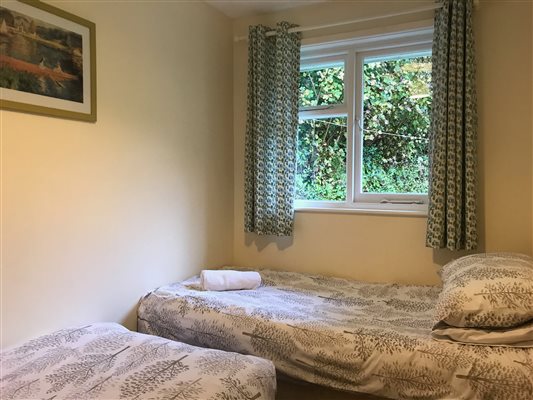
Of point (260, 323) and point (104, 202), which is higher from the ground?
point (104, 202)

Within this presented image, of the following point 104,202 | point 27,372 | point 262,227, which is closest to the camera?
point 27,372

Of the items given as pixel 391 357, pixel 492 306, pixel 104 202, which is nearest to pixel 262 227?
pixel 104 202

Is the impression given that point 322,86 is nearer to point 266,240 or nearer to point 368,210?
point 368,210

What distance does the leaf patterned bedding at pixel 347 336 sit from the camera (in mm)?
1532

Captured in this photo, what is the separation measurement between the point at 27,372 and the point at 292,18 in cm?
254

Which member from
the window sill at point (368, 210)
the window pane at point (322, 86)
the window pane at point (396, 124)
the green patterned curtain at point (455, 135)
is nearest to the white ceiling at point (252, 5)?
the window pane at point (322, 86)

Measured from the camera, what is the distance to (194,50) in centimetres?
271

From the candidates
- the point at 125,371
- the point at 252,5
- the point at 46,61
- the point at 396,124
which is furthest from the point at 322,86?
the point at 125,371

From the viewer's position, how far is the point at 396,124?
2.70 m

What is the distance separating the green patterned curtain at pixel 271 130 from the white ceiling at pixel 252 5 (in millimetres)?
148

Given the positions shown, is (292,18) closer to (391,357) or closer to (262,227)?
(262,227)

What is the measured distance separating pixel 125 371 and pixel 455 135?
1984mm

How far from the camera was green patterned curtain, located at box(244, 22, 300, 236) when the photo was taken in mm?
2785

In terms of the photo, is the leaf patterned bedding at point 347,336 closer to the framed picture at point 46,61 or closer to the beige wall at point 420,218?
the beige wall at point 420,218
